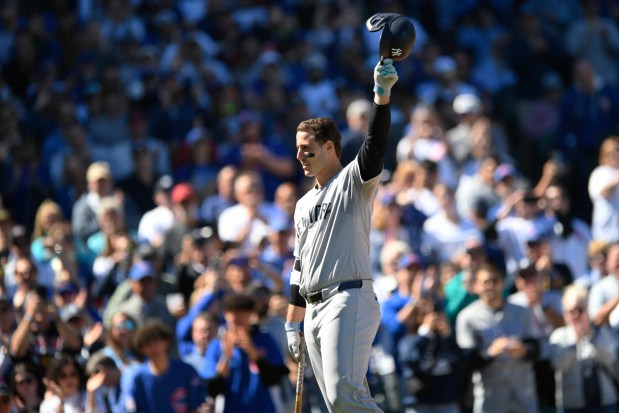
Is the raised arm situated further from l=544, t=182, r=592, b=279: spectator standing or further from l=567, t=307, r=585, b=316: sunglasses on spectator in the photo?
l=544, t=182, r=592, b=279: spectator standing

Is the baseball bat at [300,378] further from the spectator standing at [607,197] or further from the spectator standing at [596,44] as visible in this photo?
the spectator standing at [596,44]

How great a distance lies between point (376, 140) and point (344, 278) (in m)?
0.78

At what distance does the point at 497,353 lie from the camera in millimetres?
10086

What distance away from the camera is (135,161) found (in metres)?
14.1

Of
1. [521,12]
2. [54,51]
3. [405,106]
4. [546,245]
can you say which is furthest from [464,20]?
[546,245]

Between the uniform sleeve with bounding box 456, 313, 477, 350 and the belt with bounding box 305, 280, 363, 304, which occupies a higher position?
the belt with bounding box 305, 280, 363, 304

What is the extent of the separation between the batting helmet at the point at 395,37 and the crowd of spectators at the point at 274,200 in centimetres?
320

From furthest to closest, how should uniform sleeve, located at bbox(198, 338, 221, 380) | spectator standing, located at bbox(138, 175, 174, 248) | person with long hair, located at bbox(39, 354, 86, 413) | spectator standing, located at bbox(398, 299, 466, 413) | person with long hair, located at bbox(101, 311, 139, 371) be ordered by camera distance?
spectator standing, located at bbox(138, 175, 174, 248) → spectator standing, located at bbox(398, 299, 466, 413) → person with long hair, located at bbox(101, 311, 139, 371) → uniform sleeve, located at bbox(198, 338, 221, 380) → person with long hair, located at bbox(39, 354, 86, 413)

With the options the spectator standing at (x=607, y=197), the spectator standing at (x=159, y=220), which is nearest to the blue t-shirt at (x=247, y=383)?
the spectator standing at (x=159, y=220)

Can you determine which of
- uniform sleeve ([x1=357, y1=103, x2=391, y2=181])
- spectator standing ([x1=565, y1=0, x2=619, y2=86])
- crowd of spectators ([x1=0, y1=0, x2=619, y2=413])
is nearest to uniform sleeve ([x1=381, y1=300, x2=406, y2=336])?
crowd of spectators ([x1=0, y1=0, x2=619, y2=413])

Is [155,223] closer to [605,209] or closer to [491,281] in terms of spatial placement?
[491,281]

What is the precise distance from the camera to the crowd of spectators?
9.80 m

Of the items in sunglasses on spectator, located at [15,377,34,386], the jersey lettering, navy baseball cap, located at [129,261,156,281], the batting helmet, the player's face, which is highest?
the batting helmet

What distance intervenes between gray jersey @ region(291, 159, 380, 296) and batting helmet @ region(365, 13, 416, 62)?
0.60m
